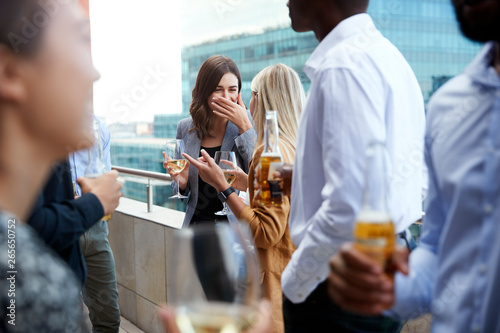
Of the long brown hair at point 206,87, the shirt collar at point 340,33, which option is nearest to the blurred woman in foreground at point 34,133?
the shirt collar at point 340,33

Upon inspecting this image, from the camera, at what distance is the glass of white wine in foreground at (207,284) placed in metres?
0.59

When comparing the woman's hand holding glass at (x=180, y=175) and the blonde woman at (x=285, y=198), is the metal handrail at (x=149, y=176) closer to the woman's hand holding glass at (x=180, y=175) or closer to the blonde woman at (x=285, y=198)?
the woman's hand holding glass at (x=180, y=175)

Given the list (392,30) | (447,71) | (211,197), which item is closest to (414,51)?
(447,71)

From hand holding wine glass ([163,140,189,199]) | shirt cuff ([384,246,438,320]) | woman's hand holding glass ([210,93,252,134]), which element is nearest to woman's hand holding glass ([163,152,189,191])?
hand holding wine glass ([163,140,189,199])

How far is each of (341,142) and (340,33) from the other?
1.21 feet

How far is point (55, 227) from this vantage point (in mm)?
1047

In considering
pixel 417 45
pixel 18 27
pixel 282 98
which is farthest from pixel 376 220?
pixel 417 45

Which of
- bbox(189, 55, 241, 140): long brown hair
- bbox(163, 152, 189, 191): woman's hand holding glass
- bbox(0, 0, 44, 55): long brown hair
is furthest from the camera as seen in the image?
bbox(189, 55, 241, 140): long brown hair

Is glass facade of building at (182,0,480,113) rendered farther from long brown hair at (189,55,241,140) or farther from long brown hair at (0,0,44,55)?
long brown hair at (0,0,44,55)

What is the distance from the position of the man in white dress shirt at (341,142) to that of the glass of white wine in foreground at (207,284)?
2.08 feet

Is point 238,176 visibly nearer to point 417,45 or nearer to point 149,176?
point 149,176

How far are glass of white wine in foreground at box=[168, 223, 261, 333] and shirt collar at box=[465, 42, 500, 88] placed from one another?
1.81ft

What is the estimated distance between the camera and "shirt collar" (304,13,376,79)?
53.9 inches

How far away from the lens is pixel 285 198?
1803 mm
